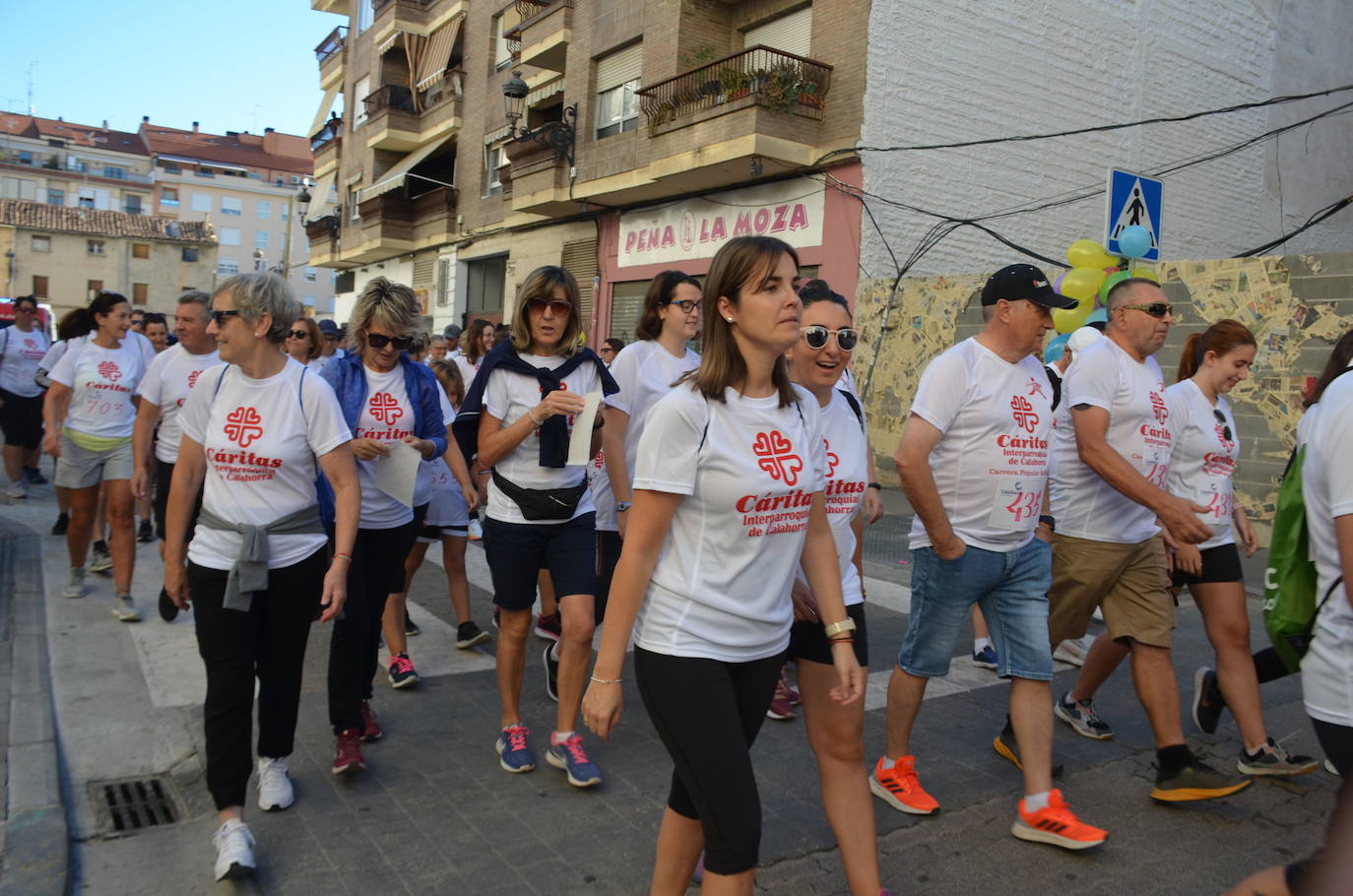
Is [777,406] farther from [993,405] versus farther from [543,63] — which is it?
[543,63]

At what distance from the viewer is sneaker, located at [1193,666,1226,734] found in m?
4.44

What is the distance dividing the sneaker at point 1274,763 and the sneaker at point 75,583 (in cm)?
683

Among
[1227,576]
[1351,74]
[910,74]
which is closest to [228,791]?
[1227,576]

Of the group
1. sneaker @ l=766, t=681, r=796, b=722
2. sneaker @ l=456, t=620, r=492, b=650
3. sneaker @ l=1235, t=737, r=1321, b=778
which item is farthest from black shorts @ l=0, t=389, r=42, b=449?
sneaker @ l=1235, t=737, r=1321, b=778

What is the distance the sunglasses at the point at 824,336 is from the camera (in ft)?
10.4

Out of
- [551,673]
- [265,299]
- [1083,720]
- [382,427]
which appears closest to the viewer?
[265,299]

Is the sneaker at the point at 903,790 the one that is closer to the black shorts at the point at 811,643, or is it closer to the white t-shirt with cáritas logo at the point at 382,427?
the black shorts at the point at 811,643

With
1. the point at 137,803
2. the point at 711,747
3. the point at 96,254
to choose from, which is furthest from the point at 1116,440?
the point at 96,254

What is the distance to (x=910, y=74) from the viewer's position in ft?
50.7

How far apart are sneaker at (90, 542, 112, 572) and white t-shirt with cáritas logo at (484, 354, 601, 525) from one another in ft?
15.2

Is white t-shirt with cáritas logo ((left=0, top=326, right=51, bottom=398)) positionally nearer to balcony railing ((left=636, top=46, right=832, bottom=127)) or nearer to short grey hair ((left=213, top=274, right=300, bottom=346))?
short grey hair ((left=213, top=274, right=300, bottom=346))

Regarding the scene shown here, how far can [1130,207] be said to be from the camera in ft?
29.5

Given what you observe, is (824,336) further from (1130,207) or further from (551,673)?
(1130,207)

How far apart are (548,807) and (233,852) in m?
1.09
